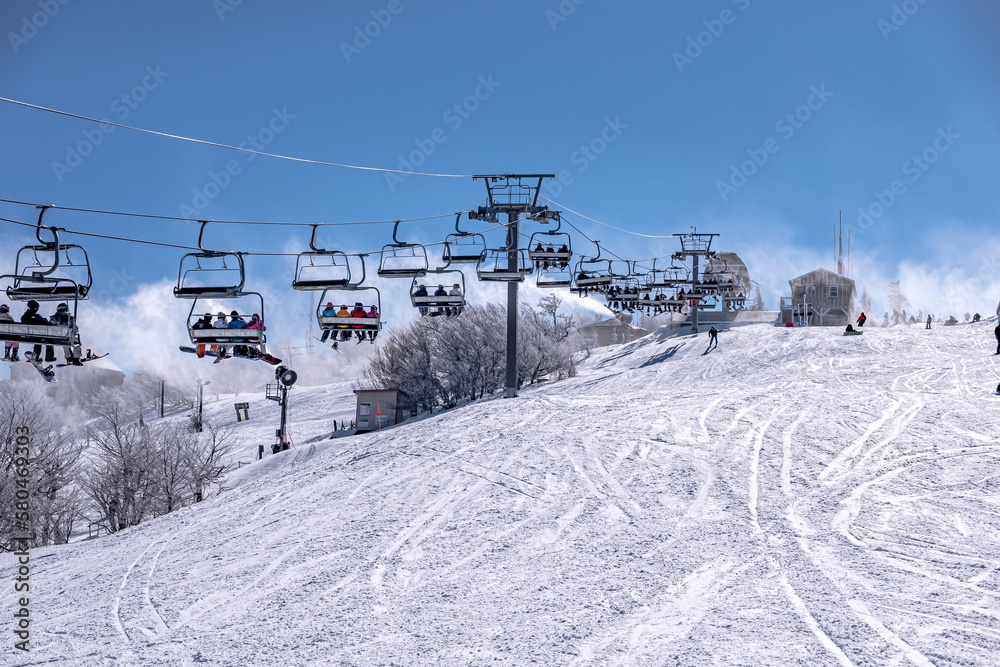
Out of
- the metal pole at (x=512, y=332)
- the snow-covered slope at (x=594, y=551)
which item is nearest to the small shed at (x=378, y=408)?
the metal pole at (x=512, y=332)

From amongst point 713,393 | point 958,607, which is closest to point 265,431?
point 713,393

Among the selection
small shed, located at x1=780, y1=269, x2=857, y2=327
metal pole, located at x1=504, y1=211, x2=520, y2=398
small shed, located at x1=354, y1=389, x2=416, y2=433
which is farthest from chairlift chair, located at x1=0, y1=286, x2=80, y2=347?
small shed, located at x1=780, y1=269, x2=857, y2=327

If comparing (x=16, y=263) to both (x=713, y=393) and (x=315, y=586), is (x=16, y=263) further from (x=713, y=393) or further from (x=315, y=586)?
(x=713, y=393)

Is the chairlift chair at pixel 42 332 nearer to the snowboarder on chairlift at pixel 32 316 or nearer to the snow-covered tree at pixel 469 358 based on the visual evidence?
→ the snowboarder on chairlift at pixel 32 316

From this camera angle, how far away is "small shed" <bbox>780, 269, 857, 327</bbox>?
72500 millimetres

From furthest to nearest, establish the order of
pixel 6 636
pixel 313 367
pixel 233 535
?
pixel 313 367 → pixel 233 535 → pixel 6 636

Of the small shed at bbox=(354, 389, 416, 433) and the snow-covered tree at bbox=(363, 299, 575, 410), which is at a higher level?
the snow-covered tree at bbox=(363, 299, 575, 410)

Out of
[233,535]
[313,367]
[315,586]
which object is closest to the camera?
[315,586]

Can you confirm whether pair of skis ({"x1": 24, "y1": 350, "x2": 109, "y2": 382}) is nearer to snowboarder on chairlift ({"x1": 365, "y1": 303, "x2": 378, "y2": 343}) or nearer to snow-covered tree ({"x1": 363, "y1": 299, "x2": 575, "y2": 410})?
snowboarder on chairlift ({"x1": 365, "y1": 303, "x2": 378, "y2": 343})

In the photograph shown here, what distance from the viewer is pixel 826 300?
72.8 meters

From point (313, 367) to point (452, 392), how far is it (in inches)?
4001

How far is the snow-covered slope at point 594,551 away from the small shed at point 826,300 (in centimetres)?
4203

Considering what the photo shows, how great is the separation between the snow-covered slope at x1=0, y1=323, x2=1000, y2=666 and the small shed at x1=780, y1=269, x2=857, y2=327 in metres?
42.0

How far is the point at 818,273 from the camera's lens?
72.6 m
